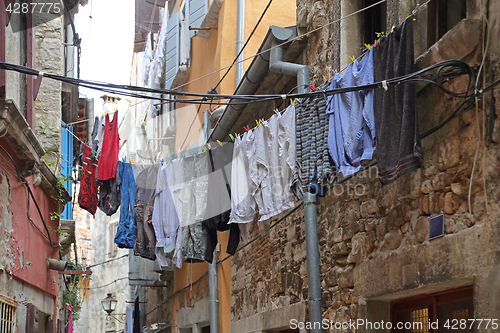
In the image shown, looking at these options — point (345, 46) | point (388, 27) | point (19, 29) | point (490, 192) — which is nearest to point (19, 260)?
point (19, 29)

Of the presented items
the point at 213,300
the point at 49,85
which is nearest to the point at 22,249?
the point at 213,300

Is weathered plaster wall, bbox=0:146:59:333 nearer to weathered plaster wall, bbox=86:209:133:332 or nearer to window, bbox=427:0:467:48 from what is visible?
window, bbox=427:0:467:48

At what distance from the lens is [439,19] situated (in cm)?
485

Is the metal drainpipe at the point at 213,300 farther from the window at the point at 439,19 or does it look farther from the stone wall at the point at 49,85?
the window at the point at 439,19

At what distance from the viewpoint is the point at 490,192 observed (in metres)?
3.96

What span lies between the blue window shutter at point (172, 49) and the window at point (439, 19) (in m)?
10.8

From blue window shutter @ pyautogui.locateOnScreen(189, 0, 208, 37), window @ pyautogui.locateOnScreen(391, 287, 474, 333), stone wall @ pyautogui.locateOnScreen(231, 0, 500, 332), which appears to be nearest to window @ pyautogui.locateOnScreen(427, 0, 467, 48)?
stone wall @ pyautogui.locateOnScreen(231, 0, 500, 332)

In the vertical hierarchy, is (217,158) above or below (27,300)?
above

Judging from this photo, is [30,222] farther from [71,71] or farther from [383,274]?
[71,71]

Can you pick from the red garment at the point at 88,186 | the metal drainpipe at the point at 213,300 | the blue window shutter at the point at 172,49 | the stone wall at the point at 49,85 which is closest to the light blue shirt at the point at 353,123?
the red garment at the point at 88,186

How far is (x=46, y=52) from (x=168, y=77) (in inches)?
161

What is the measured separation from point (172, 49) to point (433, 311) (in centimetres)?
1215

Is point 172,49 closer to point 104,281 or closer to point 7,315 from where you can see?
point 7,315

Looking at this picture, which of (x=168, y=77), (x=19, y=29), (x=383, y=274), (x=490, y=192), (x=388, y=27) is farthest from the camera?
(x=168, y=77)
